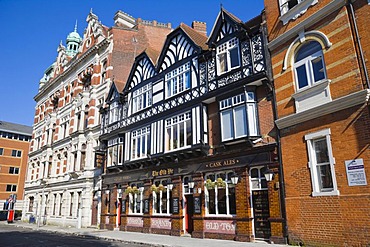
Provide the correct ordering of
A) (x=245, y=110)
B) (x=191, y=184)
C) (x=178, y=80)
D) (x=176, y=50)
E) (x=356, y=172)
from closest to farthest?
(x=356, y=172)
(x=245, y=110)
(x=191, y=184)
(x=178, y=80)
(x=176, y=50)

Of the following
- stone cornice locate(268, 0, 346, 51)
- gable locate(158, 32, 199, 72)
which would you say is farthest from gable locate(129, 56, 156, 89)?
stone cornice locate(268, 0, 346, 51)

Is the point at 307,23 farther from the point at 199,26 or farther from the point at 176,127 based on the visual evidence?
the point at 199,26

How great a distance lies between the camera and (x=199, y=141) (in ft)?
52.7

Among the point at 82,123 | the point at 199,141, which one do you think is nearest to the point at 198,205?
the point at 199,141

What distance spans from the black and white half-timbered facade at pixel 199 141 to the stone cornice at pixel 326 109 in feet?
3.96

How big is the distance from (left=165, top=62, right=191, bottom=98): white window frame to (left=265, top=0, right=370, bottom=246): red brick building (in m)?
6.61

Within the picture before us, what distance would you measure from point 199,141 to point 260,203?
15.6ft

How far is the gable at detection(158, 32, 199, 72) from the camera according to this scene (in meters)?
18.6

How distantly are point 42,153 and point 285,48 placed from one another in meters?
34.0

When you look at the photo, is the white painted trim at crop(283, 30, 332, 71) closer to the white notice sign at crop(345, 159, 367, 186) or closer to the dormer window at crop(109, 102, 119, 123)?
the white notice sign at crop(345, 159, 367, 186)

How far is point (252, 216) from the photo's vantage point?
1323 cm

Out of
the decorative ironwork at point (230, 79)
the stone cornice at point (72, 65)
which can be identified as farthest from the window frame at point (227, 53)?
the stone cornice at point (72, 65)

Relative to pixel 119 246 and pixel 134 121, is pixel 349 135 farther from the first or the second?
pixel 134 121

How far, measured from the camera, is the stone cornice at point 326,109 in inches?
376
